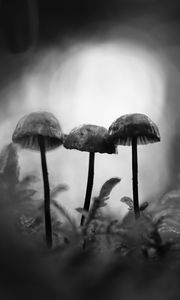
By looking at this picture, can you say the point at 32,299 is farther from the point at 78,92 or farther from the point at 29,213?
the point at 78,92

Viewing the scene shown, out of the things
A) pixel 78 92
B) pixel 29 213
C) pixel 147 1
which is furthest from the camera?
pixel 78 92

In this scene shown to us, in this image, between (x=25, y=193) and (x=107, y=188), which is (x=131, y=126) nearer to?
(x=107, y=188)

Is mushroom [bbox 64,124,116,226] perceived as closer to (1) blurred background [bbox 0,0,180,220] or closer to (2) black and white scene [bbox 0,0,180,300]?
(2) black and white scene [bbox 0,0,180,300]

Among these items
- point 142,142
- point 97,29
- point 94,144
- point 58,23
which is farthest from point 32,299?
point 97,29

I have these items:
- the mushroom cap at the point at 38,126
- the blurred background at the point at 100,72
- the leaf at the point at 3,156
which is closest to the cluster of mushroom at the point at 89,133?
the mushroom cap at the point at 38,126

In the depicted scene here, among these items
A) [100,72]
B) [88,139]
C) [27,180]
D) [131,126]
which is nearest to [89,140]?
[88,139]

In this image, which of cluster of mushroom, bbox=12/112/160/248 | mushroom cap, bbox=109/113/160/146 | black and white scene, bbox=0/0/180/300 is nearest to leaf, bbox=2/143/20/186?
black and white scene, bbox=0/0/180/300

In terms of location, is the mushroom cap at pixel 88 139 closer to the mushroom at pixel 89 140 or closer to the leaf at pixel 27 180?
the mushroom at pixel 89 140
